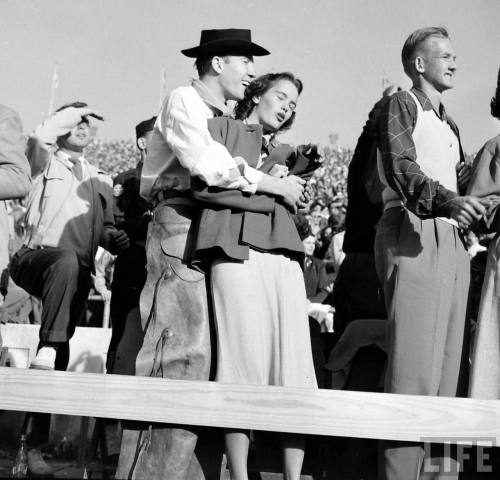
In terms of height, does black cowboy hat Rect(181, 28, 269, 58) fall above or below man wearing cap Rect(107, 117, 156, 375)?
above

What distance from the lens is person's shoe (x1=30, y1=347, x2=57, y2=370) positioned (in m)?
3.72

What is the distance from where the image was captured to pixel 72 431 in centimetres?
585

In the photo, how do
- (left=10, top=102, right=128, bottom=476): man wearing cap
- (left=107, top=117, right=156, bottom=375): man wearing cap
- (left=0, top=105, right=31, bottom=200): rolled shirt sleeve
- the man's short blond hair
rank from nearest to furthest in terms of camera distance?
(left=0, top=105, right=31, bottom=200): rolled shirt sleeve
the man's short blond hair
(left=10, top=102, right=128, bottom=476): man wearing cap
(left=107, top=117, right=156, bottom=375): man wearing cap

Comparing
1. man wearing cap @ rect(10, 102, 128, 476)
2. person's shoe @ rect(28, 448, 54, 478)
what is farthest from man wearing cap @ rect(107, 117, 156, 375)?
person's shoe @ rect(28, 448, 54, 478)

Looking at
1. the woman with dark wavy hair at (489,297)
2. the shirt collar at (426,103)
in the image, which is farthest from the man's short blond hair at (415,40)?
the woman with dark wavy hair at (489,297)

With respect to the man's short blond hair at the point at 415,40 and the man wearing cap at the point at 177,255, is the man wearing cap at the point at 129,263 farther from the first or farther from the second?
the man's short blond hair at the point at 415,40

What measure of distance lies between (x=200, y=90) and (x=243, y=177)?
62cm

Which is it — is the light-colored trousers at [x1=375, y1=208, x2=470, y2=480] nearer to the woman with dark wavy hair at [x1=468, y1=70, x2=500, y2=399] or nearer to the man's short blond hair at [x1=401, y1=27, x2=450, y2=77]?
the woman with dark wavy hair at [x1=468, y1=70, x2=500, y2=399]

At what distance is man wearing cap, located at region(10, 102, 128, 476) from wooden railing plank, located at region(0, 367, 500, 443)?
0.97 meters

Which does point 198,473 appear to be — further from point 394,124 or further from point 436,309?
point 394,124

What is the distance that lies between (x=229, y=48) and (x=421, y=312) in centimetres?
152

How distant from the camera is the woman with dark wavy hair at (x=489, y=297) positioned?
10.5 feet

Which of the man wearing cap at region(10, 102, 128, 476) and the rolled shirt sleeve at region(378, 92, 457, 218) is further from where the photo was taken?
the man wearing cap at region(10, 102, 128, 476)

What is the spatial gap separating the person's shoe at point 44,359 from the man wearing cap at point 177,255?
2.68 ft
